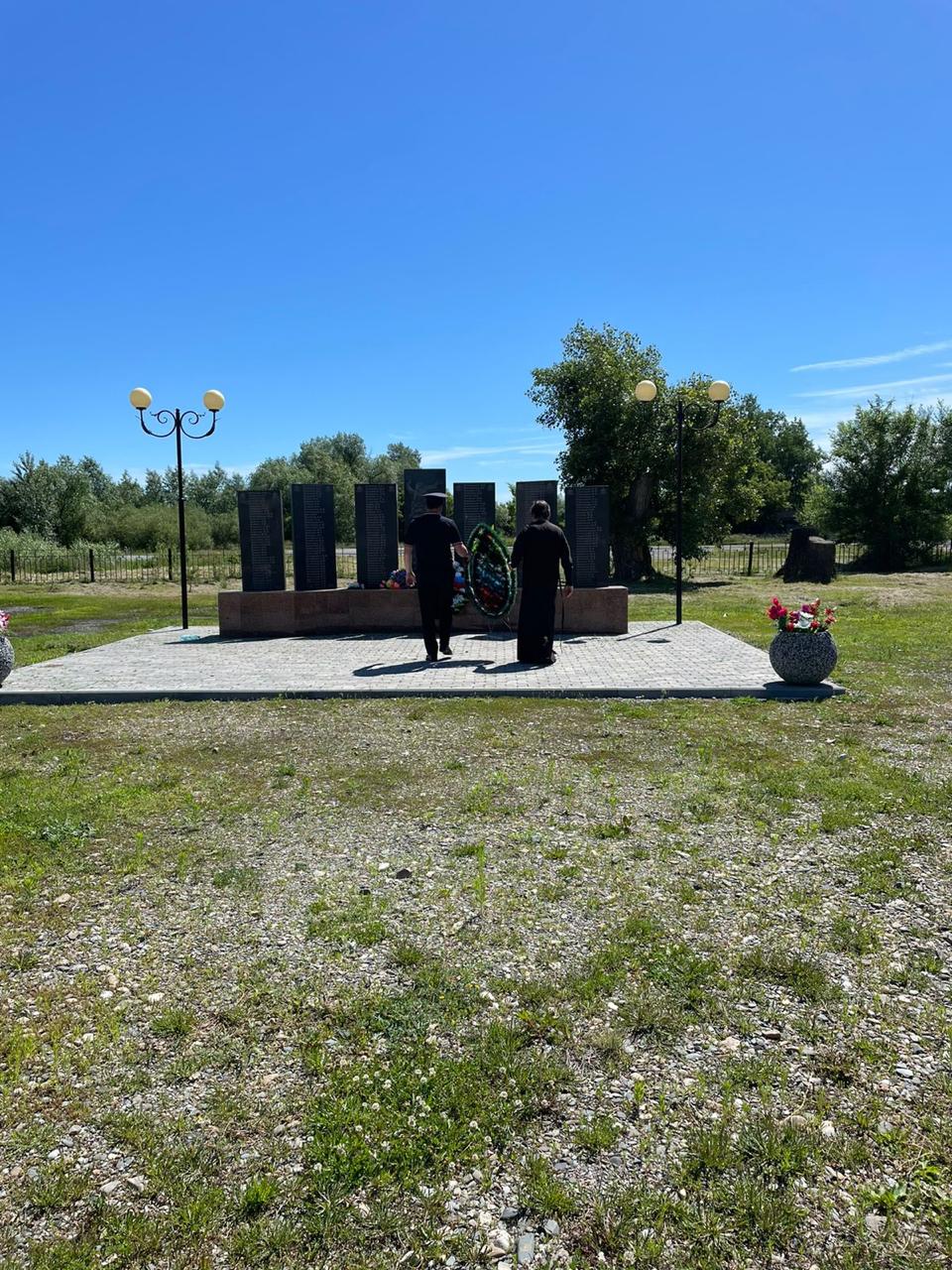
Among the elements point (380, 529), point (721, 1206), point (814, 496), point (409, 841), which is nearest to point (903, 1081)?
point (721, 1206)

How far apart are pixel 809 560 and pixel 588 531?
15.3 metres

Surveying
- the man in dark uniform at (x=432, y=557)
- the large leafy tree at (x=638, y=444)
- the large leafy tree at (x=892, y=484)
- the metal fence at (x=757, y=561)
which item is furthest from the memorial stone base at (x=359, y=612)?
the large leafy tree at (x=892, y=484)

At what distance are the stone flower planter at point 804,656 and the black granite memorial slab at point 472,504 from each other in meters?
6.07

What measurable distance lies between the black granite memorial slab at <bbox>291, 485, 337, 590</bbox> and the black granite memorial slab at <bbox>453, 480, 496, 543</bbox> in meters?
2.25

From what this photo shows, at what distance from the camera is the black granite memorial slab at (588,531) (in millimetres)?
13867

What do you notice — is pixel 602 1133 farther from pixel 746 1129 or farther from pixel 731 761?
pixel 731 761

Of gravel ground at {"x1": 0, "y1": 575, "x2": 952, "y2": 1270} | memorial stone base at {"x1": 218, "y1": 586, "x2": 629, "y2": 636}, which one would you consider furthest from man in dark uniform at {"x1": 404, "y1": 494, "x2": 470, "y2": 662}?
gravel ground at {"x1": 0, "y1": 575, "x2": 952, "y2": 1270}

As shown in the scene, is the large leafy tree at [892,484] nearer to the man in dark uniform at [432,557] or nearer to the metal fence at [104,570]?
the metal fence at [104,570]

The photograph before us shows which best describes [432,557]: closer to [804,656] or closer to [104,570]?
[804,656]

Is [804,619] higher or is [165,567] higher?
[165,567]

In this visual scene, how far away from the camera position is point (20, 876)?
427 centimetres

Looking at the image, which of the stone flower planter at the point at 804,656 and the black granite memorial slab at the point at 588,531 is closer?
the stone flower planter at the point at 804,656

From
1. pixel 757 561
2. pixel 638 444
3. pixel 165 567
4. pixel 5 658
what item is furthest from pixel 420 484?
pixel 757 561

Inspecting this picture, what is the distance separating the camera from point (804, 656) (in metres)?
8.56
